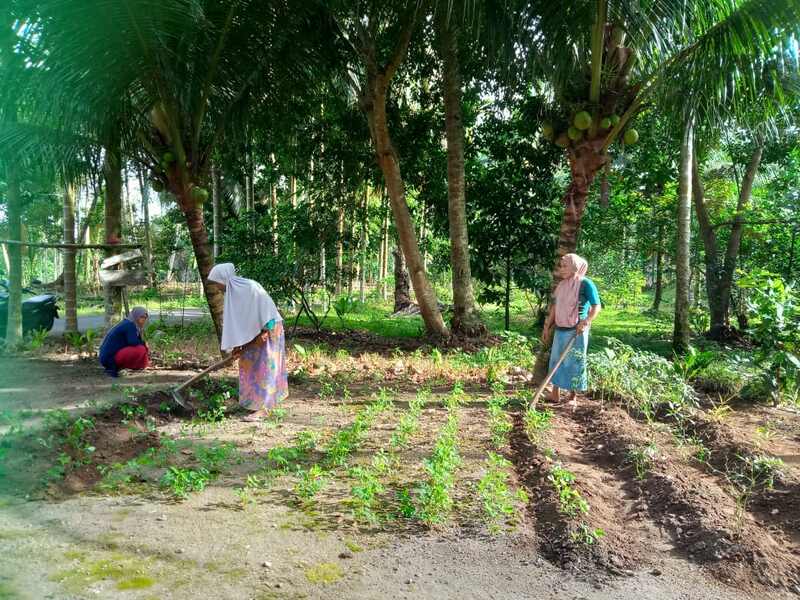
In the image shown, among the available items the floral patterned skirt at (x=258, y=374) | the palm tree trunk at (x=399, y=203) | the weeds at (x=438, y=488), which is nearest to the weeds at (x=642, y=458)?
the weeds at (x=438, y=488)

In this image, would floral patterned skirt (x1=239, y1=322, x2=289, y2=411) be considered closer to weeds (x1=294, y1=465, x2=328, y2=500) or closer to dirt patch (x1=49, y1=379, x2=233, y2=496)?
dirt patch (x1=49, y1=379, x2=233, y2=496)

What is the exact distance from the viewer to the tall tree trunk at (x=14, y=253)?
27.1ft

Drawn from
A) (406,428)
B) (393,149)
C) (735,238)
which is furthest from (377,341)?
(735,238)

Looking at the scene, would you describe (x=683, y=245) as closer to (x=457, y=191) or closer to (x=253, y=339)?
(x=457, y=191)

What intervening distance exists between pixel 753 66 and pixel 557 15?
195 cm

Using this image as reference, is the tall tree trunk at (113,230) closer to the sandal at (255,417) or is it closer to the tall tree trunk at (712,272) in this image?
the sandal at (255,417)

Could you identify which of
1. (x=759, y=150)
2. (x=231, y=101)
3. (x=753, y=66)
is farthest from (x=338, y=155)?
(x=759, y=150)

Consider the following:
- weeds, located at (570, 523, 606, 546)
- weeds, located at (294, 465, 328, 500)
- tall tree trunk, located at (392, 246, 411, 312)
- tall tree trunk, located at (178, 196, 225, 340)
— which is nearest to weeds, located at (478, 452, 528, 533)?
weeds, located at (570, 523, 606, 546)

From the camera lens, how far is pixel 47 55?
18.5ft

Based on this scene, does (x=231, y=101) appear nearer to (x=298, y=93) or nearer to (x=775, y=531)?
(x=298, y=93)

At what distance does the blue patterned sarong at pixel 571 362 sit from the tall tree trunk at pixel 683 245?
3731mm

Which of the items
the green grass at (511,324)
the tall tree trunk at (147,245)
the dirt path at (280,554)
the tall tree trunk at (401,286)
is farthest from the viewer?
the tall tree trunk at (401,286)

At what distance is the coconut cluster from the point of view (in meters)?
6.02

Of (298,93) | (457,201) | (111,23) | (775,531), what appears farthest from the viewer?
(457,201)
